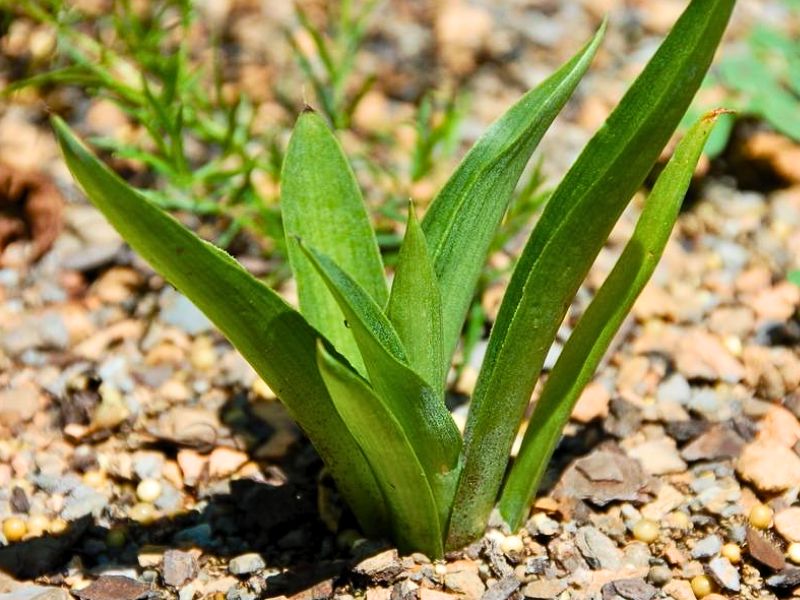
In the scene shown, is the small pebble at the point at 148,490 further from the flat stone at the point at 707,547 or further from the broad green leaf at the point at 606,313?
the flat stone at the point at 707,547

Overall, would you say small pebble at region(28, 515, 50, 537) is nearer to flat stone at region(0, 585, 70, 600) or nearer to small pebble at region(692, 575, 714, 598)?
flat stone at region(0, 585, 70, 600)

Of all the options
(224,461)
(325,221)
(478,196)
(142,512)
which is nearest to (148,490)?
(142,512)

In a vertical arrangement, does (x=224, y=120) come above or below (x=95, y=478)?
above

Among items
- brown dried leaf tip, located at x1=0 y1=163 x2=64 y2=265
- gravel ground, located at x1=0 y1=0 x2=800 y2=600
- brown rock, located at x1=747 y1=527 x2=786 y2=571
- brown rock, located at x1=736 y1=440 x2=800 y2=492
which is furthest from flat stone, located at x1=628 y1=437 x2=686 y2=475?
brown dried leaf tip, located at x1=0 y1=163 x2=64 y2=265

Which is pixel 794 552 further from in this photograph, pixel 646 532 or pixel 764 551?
pixel 646 532

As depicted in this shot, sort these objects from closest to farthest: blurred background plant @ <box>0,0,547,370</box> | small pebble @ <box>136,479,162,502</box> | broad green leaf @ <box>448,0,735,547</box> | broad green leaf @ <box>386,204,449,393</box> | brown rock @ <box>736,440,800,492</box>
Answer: broad green leaf @ <box>448,0,735,547</box>
broad green leaf @ <box>386,204,449,393</box>
brown rock @ <box>736,440,800,492</box>
small pebble @ <box>136,479,162,502</box>
blurred background plant @ <box>0,0,547,370</box>

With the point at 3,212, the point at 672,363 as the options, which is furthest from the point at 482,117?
the point at 3,212

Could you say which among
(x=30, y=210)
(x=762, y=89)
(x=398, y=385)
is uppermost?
(x=762, y=89)
